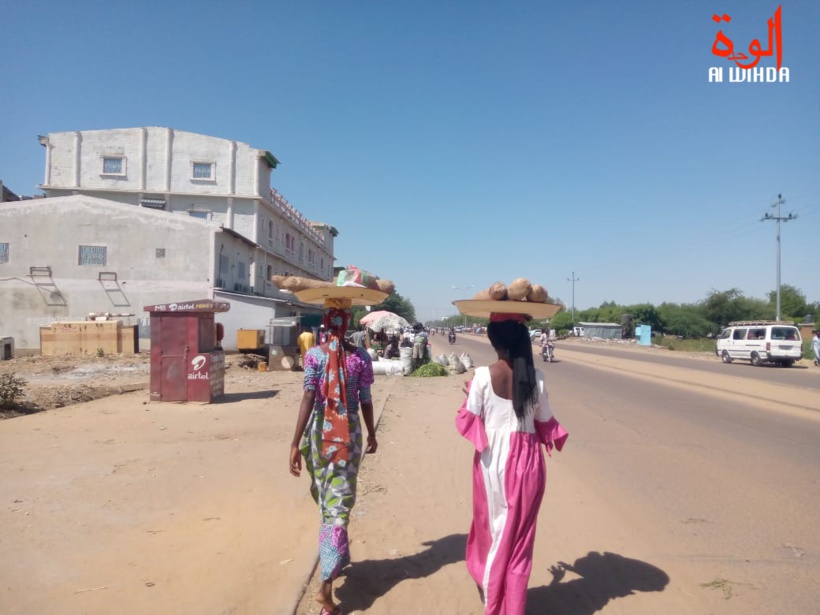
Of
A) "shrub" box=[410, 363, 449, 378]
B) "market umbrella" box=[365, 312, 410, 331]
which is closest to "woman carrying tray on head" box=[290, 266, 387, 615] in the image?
"shrub" box=[410, 363, 449, 378]

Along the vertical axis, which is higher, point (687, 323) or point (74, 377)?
point (687, 323)

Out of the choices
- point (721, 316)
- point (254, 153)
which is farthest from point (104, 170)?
point (721, 316)

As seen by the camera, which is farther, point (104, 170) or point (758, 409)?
point (104, 170)

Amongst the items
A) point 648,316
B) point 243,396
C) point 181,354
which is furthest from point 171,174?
point 648,316

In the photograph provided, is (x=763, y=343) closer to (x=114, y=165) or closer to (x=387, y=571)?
(x=387, y=571)

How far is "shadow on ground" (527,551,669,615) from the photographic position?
3.56m

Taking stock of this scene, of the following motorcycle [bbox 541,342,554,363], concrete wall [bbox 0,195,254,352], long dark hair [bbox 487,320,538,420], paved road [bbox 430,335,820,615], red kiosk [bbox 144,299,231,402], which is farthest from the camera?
concrete wall [bbox 0,195,254,352]

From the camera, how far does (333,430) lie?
3607 mm

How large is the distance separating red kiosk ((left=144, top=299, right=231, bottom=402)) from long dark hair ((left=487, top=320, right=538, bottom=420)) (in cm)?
888

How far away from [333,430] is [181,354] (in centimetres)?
867

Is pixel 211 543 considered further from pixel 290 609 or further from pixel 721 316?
pixel 721 316

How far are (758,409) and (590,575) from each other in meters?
9.80

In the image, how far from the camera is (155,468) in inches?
260

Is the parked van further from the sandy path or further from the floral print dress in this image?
the floral print dress
